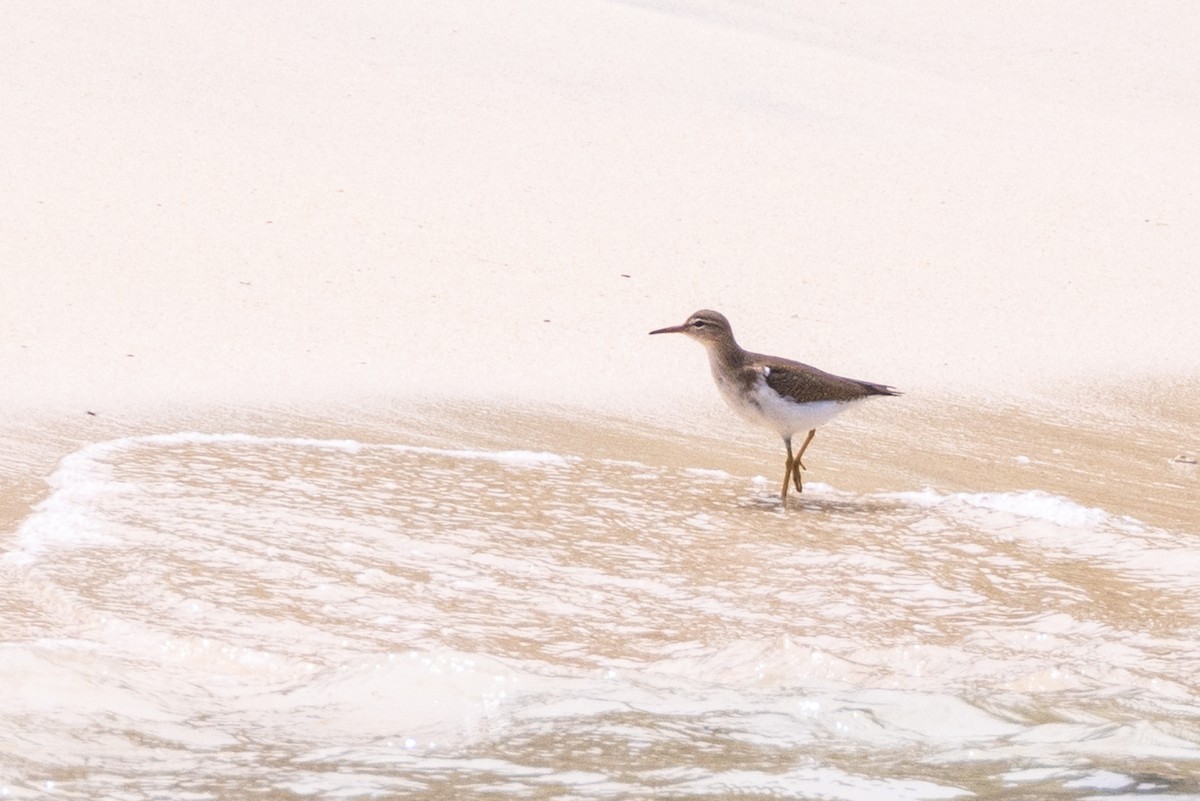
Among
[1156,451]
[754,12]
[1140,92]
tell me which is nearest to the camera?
[1156,451]

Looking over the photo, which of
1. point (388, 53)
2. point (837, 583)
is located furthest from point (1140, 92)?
point (837, 583)

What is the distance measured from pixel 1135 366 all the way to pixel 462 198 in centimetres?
406

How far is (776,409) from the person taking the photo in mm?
6309

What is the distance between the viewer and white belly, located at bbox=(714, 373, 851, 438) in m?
6.30

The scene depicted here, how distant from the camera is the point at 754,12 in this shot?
15.8 meters

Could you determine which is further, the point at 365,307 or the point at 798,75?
the point at 798,75

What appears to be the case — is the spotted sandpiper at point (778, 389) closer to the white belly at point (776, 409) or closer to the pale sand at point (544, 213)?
the white belly at point (776, 409)

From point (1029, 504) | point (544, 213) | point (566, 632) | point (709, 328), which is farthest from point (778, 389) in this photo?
point (544, 213)

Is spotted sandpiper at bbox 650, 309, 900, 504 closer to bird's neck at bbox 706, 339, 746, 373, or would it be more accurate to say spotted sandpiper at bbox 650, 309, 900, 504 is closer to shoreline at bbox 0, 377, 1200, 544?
bird's neck at bbox 706, 339, 746, 373

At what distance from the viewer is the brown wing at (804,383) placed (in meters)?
6.30

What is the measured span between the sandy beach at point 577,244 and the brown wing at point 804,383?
401 millimetres

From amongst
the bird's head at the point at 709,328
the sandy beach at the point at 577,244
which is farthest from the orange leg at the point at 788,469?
the bird's head at the point at 709,328

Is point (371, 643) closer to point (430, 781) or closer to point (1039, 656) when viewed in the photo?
point (430, 781)

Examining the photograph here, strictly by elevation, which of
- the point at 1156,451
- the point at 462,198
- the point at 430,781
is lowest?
the point at 430,781
